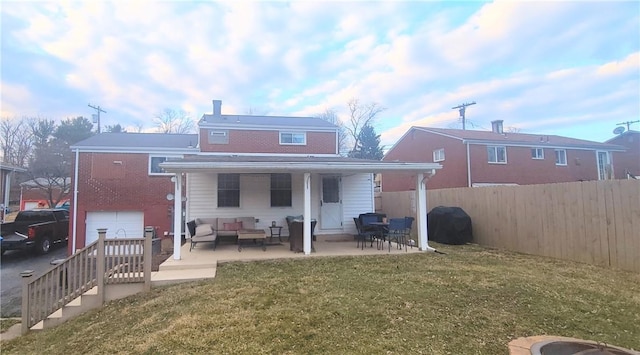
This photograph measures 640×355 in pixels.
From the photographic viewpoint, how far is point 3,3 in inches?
287

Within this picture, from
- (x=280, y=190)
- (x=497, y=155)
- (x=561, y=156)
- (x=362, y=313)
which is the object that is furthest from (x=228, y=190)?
(x=561, y=156)

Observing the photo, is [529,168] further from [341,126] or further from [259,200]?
[341,126]

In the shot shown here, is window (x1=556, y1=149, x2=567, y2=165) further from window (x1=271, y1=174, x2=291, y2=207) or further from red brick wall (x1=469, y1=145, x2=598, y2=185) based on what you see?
window (x1=271, y1=174, x2=291, y2=207)

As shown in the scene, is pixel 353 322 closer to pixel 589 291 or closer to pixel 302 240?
pixel 589 291

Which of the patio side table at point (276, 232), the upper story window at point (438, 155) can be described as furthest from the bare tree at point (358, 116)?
the patio side table at point (276, 232)

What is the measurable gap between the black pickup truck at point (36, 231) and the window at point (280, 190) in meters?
10.8

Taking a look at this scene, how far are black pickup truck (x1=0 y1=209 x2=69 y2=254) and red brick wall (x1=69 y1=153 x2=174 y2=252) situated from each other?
0.80 metres

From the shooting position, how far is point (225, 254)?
8.65 m

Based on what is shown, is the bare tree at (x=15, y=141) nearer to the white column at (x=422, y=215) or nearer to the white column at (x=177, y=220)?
the white column at (x=177, y=220)

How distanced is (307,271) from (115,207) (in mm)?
14430

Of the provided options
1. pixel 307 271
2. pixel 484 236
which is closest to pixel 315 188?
pixel 307 271

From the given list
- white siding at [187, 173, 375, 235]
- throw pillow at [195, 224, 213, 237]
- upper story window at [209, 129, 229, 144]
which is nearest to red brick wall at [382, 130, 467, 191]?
white siding at [187, 173, 375, 235]

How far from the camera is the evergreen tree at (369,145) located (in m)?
31.3

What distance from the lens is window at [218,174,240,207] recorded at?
1108 cm
